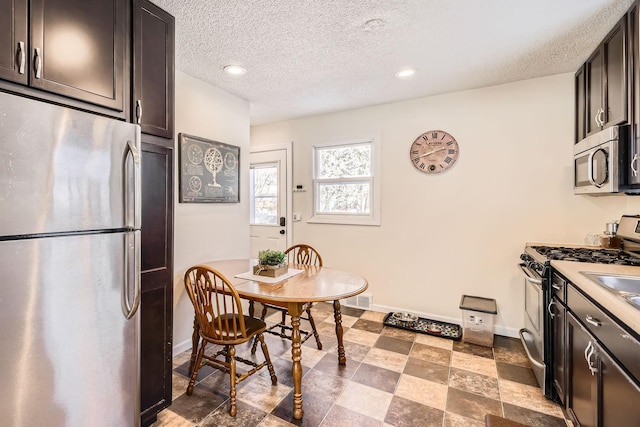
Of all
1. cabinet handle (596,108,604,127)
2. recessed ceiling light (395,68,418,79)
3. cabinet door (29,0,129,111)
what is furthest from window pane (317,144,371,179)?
cabinet door (29,0,129,111)

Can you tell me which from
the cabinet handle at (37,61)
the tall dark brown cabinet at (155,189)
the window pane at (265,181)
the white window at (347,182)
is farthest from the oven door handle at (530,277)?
the window pane at (265,181)

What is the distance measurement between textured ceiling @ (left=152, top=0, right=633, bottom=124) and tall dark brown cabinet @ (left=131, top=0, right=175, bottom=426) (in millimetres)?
243

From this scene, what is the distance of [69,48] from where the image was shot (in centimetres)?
136

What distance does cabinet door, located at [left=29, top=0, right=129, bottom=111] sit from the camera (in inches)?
50.0

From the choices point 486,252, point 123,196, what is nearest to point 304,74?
point 123,196

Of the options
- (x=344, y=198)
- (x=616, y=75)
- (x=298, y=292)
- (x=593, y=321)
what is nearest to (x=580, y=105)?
(x=616, y=75)

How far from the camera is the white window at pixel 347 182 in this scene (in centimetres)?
364

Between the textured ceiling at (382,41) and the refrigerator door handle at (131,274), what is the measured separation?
144cm

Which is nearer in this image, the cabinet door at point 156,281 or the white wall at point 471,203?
the cabinet door at point 156,281

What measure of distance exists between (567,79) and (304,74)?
2.38 metres

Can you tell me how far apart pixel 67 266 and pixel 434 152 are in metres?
3.18

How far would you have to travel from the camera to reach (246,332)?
1.93 m

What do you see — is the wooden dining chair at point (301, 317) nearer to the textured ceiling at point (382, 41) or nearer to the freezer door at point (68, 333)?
the freezer door at point (68, 333)

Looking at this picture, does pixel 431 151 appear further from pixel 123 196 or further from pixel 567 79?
pixel 123 196
